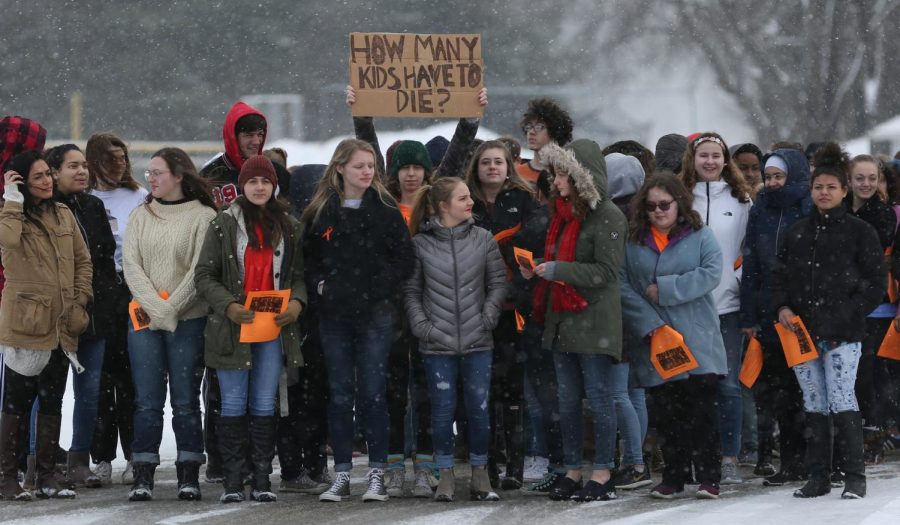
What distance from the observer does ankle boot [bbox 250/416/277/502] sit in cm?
823

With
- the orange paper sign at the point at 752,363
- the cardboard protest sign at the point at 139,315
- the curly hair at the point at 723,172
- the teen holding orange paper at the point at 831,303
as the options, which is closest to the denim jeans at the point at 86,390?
the cardboard protest sign at the point at 139,315

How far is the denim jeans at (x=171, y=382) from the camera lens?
8.40 meters

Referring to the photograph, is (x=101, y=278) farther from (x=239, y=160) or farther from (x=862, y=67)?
(x=862, y=67)

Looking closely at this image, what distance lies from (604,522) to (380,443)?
163cm

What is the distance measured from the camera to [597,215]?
816 cm

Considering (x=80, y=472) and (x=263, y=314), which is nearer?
(x=263, y=314)

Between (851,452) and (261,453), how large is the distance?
3.21 m

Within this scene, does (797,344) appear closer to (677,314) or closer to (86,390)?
(677,314)

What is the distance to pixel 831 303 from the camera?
26.7ft

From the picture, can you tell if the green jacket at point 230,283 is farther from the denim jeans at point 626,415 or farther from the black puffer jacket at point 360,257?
the denim jeans at point 626,415

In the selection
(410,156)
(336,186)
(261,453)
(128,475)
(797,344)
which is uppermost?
(410,156)

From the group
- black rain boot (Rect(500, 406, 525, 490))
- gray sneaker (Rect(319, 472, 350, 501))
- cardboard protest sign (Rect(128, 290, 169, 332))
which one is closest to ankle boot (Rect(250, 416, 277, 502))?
gray sneaker (Rect(319, 472, 350, 501))

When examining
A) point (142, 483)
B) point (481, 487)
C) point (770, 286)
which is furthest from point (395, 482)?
point (770, 286)

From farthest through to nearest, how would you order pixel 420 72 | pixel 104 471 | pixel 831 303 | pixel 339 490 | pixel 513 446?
pixel 420 72, pixel 104 471, pixel 513 446, pixel 339 490, pixel 831 303
